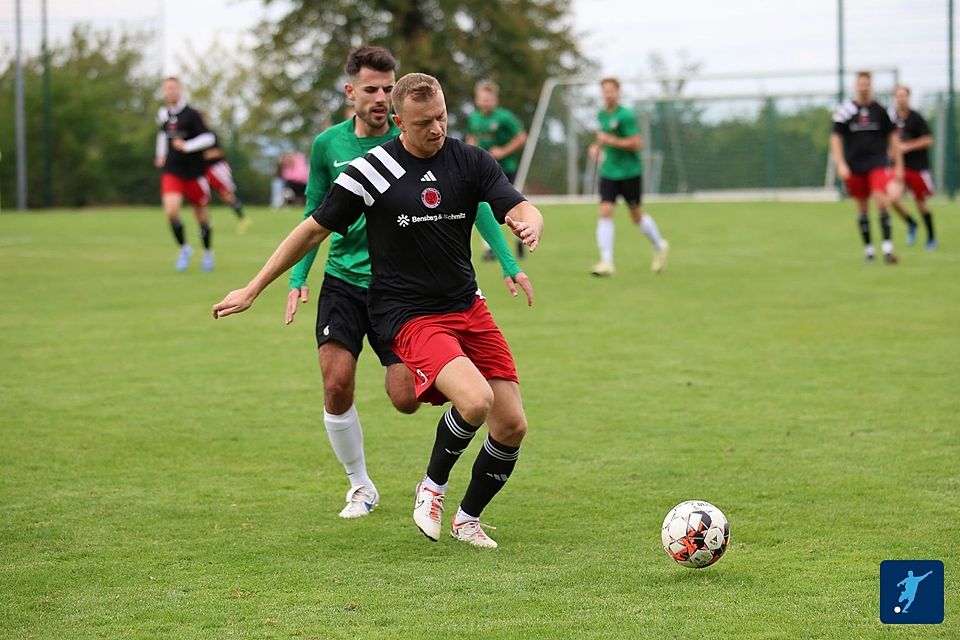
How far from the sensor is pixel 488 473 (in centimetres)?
554

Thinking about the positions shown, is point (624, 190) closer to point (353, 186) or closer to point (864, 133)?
point (864, 133)

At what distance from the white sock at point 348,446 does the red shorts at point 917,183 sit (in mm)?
14450

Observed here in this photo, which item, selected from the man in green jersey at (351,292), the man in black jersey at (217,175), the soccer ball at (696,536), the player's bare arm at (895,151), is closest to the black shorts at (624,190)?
the player's bare arm at (895,151)

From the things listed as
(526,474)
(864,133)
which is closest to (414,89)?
Answer: (526,474)

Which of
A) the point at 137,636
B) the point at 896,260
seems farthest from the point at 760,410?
the point at 896,260

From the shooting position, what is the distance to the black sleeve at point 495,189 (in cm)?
538

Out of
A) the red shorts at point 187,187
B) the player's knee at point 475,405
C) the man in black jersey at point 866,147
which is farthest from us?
the red shorts at point 187,187

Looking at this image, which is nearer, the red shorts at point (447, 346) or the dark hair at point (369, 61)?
the red shorts at point (447, 346)

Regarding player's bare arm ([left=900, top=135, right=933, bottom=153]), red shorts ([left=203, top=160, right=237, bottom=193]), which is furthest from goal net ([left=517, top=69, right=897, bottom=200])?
player's bare arm ([left=900, top=135, right=933, bottom=153])

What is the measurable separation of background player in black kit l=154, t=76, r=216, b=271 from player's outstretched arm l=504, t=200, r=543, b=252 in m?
12.1

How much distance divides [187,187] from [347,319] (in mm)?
11798

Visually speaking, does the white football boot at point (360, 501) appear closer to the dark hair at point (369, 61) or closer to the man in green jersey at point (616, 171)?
the dark hair at point (369, 61)

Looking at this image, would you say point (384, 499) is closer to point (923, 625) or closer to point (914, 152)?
point (923, 625)

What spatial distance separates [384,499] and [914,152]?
15.3 m
